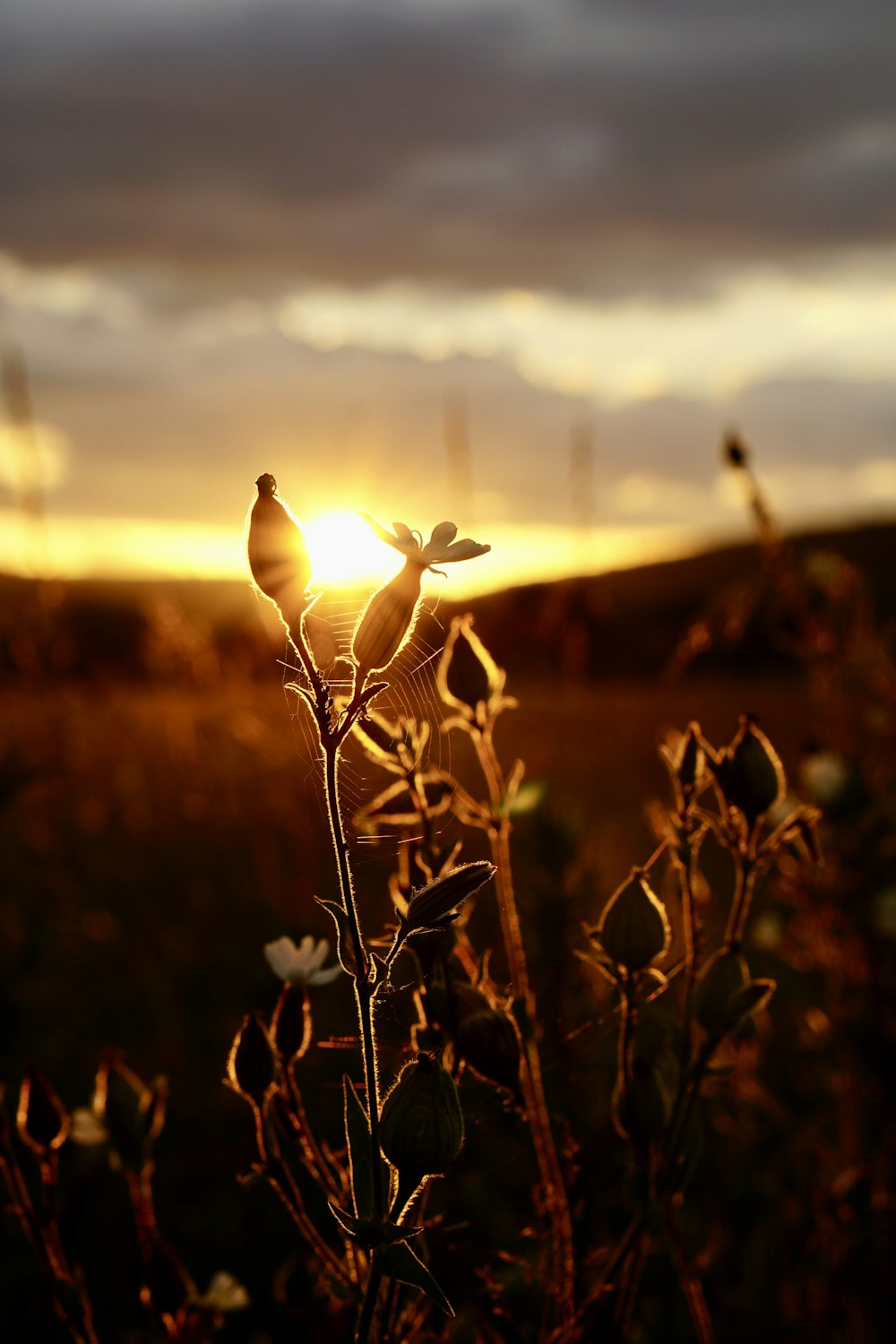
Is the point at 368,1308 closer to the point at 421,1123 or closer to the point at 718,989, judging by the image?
the point at 421,1123

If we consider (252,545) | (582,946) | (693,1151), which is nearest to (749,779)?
(693,1151)

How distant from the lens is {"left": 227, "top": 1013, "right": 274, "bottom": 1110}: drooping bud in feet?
2.98

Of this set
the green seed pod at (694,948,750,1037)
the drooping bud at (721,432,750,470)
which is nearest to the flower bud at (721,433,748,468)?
the drooping bud at (721,432,750,470)

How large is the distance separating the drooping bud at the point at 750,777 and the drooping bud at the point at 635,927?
0.11 metres

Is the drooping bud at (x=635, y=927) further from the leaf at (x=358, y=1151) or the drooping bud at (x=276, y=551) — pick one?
the drooping bud at (x=276, y=551)

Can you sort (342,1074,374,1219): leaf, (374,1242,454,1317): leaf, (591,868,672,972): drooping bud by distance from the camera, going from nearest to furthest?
1. (374,1242,454,1317): leaf
2. (342,1074,374,1219): leaf
3. (591,868,672,972): drooping bud

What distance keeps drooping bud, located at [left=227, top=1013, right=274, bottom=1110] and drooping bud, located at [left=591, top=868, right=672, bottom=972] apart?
0.29 meters

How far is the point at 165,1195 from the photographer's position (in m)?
2.37

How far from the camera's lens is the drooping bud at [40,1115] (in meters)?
0.99

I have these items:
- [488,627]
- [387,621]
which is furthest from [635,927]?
[488,627]

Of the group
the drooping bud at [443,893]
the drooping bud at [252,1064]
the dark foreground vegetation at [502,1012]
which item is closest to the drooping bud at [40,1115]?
the dark foreground vegetation at [502,1012]

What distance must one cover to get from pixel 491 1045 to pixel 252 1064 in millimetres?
214

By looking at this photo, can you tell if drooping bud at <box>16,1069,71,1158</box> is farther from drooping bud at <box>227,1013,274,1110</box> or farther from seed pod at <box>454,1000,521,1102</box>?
seed pod at <box>454,1000,521,1102</box>

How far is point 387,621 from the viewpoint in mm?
791
